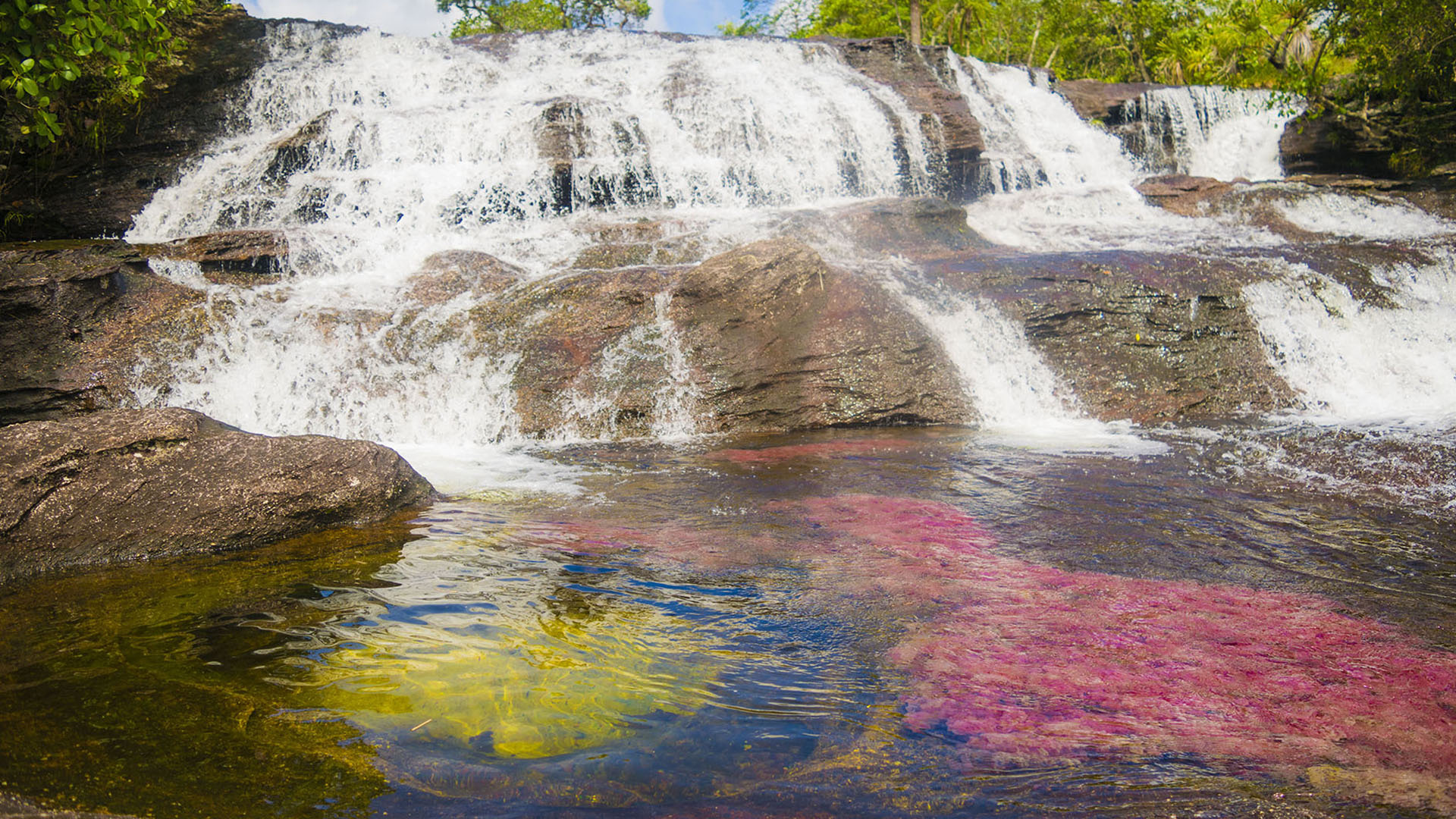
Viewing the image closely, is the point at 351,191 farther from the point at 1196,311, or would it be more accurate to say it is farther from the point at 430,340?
the point at 1196,311

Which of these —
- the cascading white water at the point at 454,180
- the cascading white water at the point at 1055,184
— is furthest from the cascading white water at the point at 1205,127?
the cascading white water at the point at 454,180

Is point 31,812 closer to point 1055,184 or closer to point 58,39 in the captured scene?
point 58,39

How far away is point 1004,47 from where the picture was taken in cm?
3756

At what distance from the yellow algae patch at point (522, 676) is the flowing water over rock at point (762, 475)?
0.09 feet

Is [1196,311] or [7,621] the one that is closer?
[7,621]

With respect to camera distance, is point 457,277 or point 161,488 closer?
point 161,488

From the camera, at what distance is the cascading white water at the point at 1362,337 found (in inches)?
388

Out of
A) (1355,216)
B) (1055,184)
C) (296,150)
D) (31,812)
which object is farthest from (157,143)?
(1355,216)

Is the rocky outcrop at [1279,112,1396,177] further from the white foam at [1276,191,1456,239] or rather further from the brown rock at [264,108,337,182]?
the brown rock at [264,108,337,182]

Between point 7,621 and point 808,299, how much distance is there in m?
7.91


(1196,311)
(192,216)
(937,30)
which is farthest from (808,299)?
(937,30)

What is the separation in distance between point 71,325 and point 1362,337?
14992 mm

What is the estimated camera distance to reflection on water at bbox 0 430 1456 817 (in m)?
2.55

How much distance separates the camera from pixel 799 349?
32.3ft
